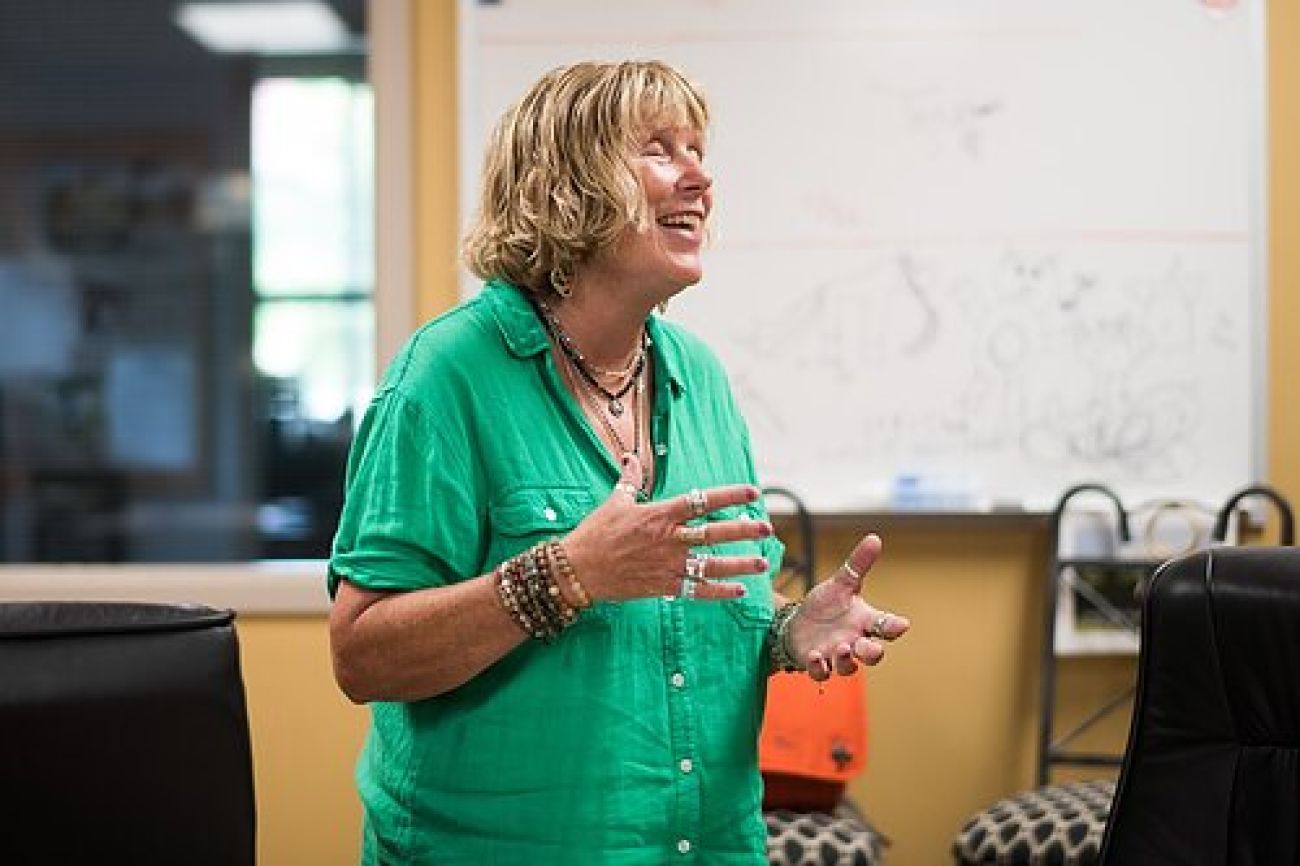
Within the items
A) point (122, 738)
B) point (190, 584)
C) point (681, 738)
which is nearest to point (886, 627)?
point (681, 738)

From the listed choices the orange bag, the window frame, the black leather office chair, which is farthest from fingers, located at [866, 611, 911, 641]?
the window frame

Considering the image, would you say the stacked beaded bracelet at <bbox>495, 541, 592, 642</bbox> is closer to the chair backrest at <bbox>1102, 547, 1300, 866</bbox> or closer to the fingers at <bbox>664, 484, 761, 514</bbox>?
the fingers at <bbox>664, 484, 761, 514</bbox>

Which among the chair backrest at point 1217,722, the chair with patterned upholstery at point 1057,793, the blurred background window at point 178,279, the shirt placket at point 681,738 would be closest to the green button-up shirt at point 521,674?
the shirt placket at point 681,738

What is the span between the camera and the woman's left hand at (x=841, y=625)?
1603 mm

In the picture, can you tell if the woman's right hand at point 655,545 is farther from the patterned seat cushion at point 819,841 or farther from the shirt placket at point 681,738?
the patterned seat cushion at point 819,841

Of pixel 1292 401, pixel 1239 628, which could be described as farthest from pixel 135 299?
pixel 1239 628

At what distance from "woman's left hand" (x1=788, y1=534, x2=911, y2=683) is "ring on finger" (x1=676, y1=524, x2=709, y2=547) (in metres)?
0.22

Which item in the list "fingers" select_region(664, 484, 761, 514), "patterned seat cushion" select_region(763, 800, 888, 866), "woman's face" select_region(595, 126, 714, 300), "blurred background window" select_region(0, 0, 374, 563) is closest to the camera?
"fingers" select_region(664, 484, 761, 514)

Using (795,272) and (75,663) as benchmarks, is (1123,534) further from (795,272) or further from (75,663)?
(75,663)

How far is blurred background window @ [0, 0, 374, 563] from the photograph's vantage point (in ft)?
12.2

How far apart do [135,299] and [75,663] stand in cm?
259

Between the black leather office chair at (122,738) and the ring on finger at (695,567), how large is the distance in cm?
38

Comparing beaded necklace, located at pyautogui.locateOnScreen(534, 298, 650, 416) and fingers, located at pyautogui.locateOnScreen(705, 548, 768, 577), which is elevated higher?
beaded necklace, located at pyautogui.locateOnScreen(534, 298, 650, 416)

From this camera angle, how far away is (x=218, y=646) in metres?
1.38
